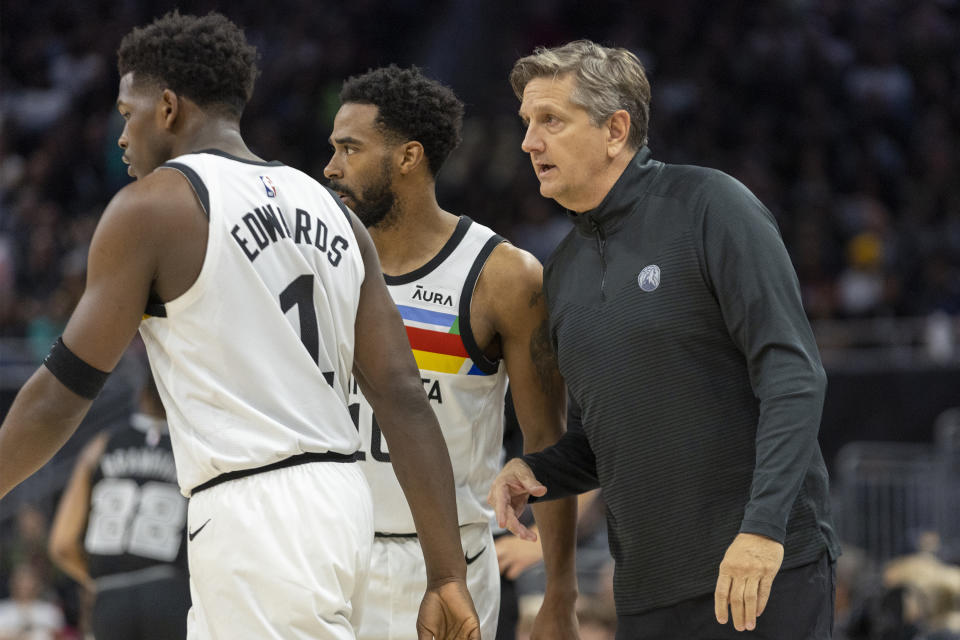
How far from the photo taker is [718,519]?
3229 millimetres

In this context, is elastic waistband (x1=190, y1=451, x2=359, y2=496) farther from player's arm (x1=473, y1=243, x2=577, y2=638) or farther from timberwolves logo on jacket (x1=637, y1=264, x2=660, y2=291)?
player's arm (x1=473, y1=243, x2=577, y2=638)

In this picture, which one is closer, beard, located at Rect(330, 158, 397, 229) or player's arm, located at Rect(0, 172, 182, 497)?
player's arm, located at Rect(0, 172, 182, 497)

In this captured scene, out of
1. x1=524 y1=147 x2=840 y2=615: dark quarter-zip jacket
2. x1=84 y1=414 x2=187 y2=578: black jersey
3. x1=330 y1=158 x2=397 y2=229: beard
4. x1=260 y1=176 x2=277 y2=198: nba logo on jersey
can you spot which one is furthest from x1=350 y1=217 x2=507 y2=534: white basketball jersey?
x1=84 y1=414 x2=187 y2=578: black jersey

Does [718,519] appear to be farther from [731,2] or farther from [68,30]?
[68,30]

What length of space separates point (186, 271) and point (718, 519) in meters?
1.44

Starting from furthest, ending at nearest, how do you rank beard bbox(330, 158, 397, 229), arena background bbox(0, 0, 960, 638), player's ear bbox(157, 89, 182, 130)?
arena background bbox(0, 0, 960, 638)
beard bbox(330, 158, 397, 229)
player's ear bbox(157, 89, 182, 130)

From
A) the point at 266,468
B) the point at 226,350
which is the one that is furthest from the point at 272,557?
the point at 226,350

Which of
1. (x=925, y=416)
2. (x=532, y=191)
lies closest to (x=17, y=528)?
(x=532, y=191)

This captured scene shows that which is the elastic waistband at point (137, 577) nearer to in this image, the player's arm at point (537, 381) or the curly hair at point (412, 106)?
the player's arm at point (537, 381)

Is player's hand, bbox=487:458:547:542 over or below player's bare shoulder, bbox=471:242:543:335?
below

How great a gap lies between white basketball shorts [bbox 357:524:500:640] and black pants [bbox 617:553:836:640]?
0.87 meters

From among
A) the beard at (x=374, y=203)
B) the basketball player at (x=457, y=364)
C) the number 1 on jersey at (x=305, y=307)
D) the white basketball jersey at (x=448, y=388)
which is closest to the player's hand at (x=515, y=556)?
the basketball player at (x=457, y=364)

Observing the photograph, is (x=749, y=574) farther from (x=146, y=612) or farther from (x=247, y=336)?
(x=146, y=612)

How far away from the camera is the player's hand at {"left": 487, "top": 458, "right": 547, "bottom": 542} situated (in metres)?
3.57
